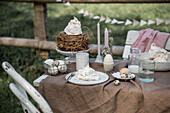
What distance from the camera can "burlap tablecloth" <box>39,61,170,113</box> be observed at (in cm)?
149

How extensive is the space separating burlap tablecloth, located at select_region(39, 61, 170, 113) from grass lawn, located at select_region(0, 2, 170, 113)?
144 centimetres

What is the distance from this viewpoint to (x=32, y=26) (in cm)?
631

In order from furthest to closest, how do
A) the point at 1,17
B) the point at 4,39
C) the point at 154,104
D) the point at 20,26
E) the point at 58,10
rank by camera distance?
the point at 58,10 → the point at 1,17 → the point at 20,26 → the point at 4,39 → the point at 154,104

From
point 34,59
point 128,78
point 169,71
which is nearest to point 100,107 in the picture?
point 128,78

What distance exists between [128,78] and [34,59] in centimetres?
283

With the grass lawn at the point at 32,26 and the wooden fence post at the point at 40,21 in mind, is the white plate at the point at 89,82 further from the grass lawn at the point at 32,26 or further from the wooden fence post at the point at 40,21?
the wooden fence post at the point at 40,21

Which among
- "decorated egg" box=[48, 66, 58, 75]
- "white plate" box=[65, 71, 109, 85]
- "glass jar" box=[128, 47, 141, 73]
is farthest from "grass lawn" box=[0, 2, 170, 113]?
"glass jar" box=[128, 47, 141, 73]

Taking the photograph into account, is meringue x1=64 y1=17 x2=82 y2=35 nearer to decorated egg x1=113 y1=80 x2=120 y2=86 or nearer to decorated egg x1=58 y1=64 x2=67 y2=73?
decorated egg x1=58 y1=64 x2=67 y2=73

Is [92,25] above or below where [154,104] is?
above

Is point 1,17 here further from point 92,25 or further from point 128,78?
point 128,78

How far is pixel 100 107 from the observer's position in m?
1.57

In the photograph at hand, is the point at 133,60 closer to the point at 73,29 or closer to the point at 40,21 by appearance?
the point at 73,29

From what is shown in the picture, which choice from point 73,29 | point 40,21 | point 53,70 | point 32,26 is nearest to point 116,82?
point 53,70

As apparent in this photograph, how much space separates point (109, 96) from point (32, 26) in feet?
16.8
